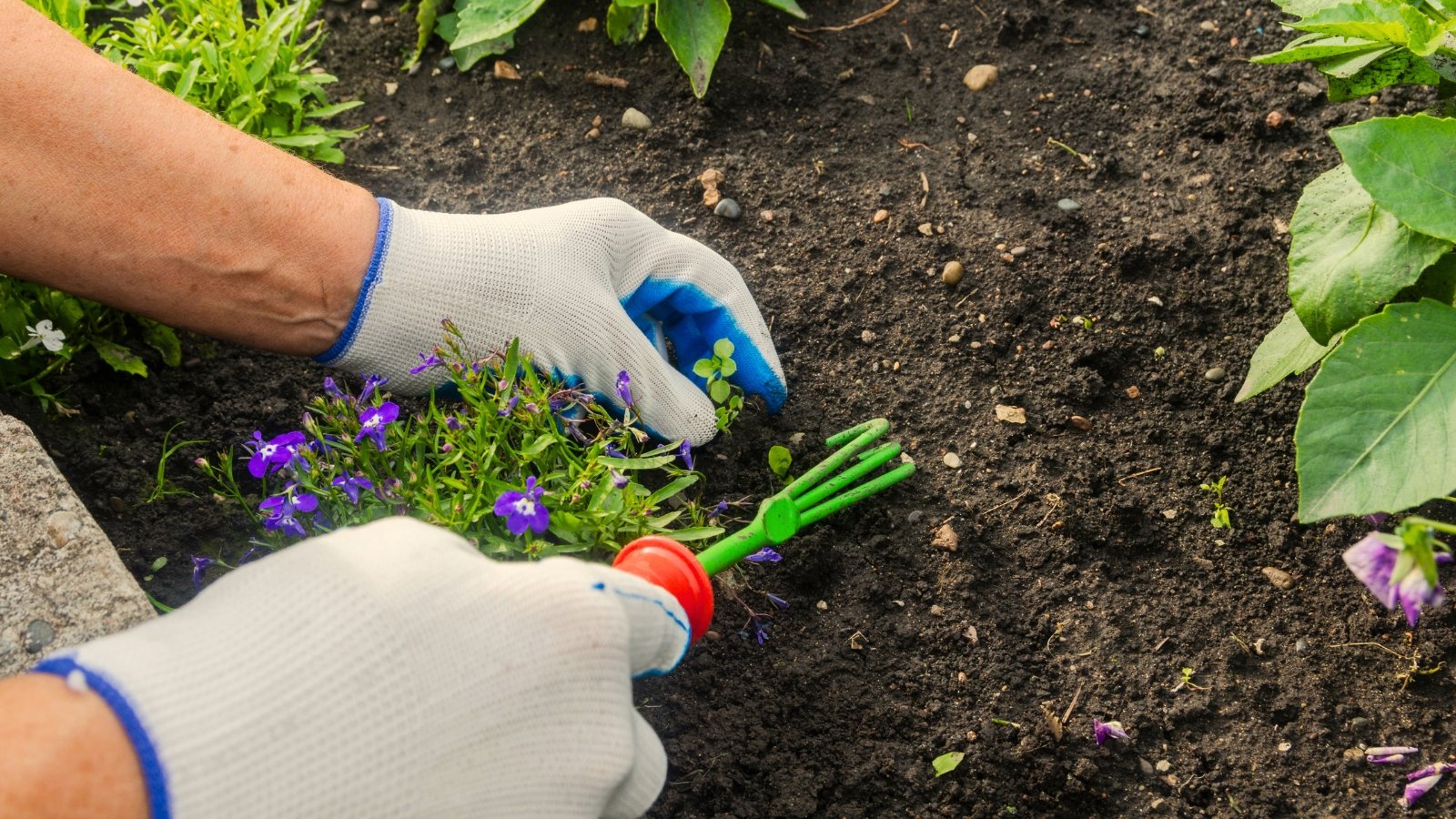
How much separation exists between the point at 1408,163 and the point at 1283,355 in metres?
0.41

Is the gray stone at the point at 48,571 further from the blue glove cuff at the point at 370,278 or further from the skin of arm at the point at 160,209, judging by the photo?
the blue glove cuff at the point at 370,278

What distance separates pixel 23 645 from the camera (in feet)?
5.13

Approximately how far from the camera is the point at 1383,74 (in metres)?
1.76

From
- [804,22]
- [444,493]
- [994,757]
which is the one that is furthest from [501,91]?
[994,757]

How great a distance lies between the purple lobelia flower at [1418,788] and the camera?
65.7 inches

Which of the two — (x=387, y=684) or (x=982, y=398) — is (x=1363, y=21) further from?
(x=387, y=684)

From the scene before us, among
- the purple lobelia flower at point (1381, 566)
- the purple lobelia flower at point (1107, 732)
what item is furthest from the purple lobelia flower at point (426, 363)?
the purple lobelia flower at point (1381, 566)

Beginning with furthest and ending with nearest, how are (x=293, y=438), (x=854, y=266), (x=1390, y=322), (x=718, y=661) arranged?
(x=854, y=266), (x=718, y=661), (x=293, y=438), (x=1390, y=322)

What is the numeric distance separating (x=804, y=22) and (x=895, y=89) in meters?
0.32

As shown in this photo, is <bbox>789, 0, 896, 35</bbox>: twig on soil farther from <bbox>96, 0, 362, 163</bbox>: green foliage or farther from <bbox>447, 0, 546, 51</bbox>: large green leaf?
<bbox>96, 0, 362, 163</bbox>: green foliage

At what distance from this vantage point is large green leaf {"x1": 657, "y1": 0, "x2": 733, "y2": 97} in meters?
2.49

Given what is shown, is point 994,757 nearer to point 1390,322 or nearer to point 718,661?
point 718,661

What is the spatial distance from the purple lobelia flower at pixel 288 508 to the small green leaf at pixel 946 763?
1049 mm

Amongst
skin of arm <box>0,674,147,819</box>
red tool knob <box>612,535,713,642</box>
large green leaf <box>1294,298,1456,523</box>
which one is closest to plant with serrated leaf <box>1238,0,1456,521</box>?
large green leaf <box>1294,298,1456,523</box>
